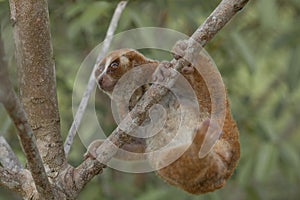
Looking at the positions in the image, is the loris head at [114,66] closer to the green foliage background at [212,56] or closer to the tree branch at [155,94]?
the tree branch at [155,94]

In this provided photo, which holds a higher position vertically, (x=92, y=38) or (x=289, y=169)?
(x=92, y=38)

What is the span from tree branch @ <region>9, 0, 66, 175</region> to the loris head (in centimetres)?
54

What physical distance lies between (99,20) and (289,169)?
1.71m

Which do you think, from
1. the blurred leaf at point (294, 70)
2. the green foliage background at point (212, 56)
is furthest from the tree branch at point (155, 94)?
the blurred leaf at point (294, 70)

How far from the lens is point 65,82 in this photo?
12.7 ft

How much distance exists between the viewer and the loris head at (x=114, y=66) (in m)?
2.69

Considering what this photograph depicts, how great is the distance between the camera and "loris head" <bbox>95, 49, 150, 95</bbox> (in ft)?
8.84

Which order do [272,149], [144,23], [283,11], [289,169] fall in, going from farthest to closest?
[283,11] < [289,169] < [272,149] < [144,23]

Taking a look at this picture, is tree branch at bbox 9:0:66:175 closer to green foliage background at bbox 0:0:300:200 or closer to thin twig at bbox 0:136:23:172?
thin twig at bbox 0:136:23:172

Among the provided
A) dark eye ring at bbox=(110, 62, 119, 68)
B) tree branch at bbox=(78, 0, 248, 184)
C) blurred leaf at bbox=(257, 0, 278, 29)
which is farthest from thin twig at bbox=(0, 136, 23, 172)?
blurred leaf at bbox=(257, 0, 278, 29)

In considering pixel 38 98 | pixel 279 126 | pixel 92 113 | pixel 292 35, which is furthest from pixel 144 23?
pixel 279 126

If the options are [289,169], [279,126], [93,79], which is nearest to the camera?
[93,79]

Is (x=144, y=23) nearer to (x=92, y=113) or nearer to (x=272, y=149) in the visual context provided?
(x=92, y=113)

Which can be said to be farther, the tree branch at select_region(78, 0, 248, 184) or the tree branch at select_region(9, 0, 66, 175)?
the tree branch at select_region(9, 0, 66, 175)
